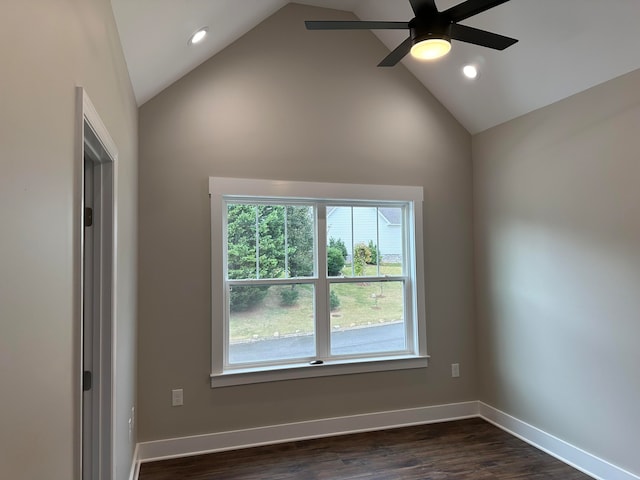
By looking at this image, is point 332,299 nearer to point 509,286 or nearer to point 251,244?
point 251,244

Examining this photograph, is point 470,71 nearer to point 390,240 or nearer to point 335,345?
point 390,240

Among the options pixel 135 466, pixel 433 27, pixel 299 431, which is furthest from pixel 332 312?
pixel 433 27

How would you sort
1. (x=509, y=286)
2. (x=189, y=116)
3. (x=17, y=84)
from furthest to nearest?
(x=509, y=286), (x=189, y=116), (x=17, y=84)

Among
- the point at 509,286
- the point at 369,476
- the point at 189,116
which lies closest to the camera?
the point at 369,476

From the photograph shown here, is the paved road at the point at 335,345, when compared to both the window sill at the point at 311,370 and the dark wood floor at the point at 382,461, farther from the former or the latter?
the dark wood floor at the point at 382,461

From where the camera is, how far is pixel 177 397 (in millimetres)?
3203

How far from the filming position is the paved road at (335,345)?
11.4 ft

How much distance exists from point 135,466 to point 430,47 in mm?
3325

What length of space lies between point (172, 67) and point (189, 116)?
0.43m

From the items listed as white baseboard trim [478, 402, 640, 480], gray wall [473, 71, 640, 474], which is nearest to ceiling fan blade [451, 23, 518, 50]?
gray wall [473, 71, 640, 474]

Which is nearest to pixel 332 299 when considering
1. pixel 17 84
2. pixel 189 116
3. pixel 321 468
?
pixel 321 468

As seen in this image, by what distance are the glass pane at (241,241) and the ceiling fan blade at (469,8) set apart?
211 centimetres

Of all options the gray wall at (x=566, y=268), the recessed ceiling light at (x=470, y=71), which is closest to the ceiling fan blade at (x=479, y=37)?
the gray wall at (x=566, y=268)

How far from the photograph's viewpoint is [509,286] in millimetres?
3654
